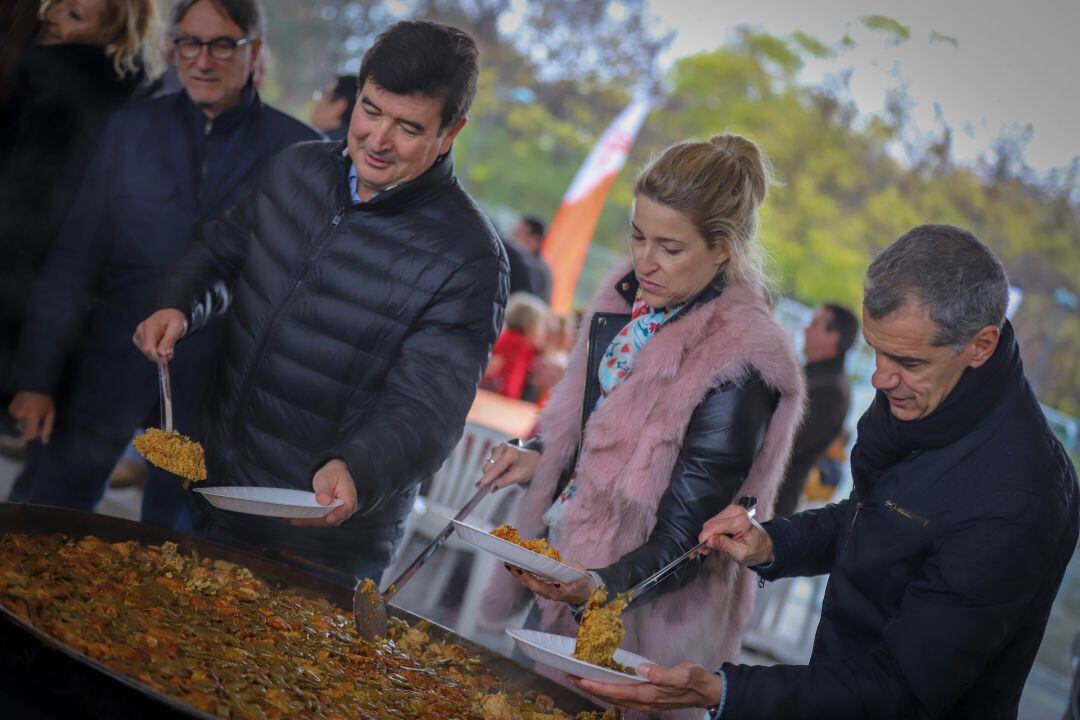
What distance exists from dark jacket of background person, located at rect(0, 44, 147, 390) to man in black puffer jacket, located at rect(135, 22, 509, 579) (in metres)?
0.73

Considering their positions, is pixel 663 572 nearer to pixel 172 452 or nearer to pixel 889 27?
pixel 172 452

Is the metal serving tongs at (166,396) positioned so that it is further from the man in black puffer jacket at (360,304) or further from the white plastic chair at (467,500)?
the white plastic chair at (467,500)

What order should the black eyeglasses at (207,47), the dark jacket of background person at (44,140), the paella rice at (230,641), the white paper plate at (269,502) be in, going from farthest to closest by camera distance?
the dark jacket of background person at (44,140), the black eyeglasses at (207,47), the white paper plate at (269,502), the paella rice at (230,641)

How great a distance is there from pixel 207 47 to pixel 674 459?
1.64 m

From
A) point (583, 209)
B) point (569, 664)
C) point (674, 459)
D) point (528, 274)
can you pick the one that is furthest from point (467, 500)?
point (583, 209)

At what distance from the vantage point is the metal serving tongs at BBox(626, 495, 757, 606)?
1.80m

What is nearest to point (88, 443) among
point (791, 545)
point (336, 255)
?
point (336, 255)

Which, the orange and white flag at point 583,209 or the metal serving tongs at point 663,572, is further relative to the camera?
the orange and white flag at point 583,209

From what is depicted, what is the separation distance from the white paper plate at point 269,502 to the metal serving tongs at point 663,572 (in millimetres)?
553

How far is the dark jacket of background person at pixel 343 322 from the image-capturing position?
7.11 feet

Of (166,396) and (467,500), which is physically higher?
(166,396)

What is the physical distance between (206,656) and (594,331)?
102 centimetres

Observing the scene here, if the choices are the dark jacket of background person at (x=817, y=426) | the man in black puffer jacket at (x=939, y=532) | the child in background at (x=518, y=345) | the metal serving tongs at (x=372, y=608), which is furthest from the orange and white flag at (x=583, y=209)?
the man in black puffer jacket at (x=939, y=532)

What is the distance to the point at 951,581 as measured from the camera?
145 cm
